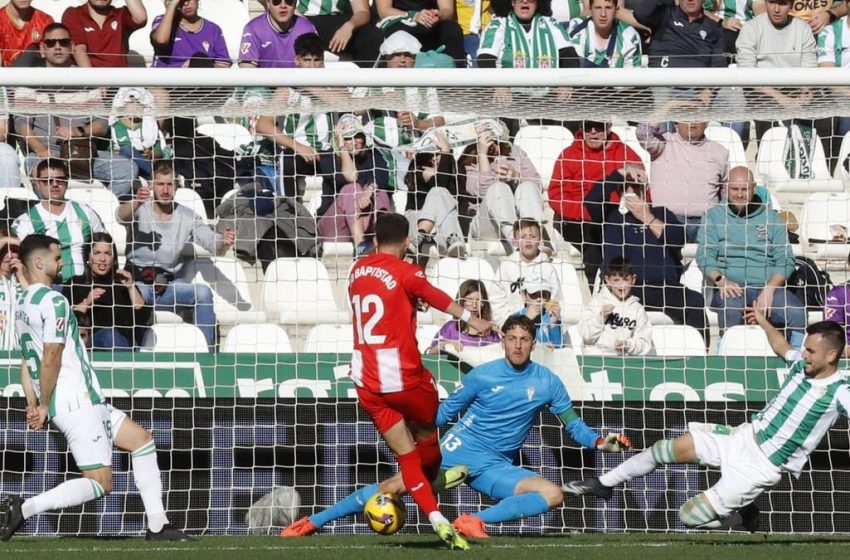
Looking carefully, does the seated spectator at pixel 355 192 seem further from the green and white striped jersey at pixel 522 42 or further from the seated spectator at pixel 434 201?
the green and white striped jersey at pixel 522 42

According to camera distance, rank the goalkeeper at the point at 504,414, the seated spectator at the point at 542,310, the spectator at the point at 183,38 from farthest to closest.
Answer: the spectator at the point at 183,38
the seated spectator at the point at 542,310
the goalkeeper at the point at 504,414

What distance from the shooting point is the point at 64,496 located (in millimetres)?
6809

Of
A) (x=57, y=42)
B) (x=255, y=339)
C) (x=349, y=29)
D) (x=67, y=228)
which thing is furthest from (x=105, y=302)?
(x=349, y=29)

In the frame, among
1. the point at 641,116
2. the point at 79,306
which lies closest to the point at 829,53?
the point at 641,116

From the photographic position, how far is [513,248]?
8.72m

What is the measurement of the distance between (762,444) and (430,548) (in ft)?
7.04

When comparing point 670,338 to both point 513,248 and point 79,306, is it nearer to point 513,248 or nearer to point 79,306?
point 513,248

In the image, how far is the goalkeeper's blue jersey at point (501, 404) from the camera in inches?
301

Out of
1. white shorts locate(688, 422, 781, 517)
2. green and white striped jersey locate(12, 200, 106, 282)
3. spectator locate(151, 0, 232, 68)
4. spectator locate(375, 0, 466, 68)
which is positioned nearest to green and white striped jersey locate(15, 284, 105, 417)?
green and white striped jersey locate(12, 200, 106, 282)

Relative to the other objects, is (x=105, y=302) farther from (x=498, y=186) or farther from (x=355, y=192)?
(x=498, y=186)

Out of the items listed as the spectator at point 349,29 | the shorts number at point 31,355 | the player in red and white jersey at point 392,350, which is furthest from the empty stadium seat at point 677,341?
the shorts number at point 31,355

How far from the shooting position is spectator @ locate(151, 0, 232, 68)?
10.3m

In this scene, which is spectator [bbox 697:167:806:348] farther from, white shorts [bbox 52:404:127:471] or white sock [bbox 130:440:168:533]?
white shorts [bbox 52:404:127:471]

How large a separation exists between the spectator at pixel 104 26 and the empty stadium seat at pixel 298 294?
261 cm
